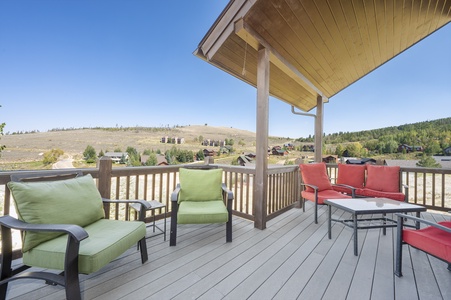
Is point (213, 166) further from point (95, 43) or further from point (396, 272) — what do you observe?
point (95, 43)

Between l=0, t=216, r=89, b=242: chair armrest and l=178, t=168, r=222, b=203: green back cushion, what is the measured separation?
1669 millimetres

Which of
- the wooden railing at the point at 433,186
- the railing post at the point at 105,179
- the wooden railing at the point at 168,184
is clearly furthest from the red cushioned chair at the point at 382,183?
the railing post at the point at 105,179

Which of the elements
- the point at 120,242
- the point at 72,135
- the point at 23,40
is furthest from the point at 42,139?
the point at 120,242

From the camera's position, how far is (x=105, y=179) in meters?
2.58

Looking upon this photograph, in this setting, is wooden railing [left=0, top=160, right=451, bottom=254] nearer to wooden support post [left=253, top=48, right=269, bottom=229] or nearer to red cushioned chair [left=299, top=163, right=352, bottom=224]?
wooden support post [left=253, top=48, right=269, bottom=229]

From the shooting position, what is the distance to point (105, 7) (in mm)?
8062

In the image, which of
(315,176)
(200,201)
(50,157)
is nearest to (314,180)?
(315,176)

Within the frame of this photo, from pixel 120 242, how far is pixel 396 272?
261 cm

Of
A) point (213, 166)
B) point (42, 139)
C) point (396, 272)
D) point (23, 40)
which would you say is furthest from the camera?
point (23, 40)

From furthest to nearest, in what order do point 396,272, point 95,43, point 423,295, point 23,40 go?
1. point 95,43
2. point 23,40
3. point 396,272
4. point 423,295

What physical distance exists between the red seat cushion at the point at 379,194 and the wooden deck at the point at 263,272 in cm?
115

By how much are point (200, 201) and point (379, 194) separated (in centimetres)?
346

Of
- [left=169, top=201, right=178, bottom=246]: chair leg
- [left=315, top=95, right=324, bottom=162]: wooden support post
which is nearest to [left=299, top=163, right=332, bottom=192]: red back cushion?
[left=315, top=95, right=324, bottom=162]: wooden support post

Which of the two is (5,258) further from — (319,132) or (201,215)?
(319,132)
